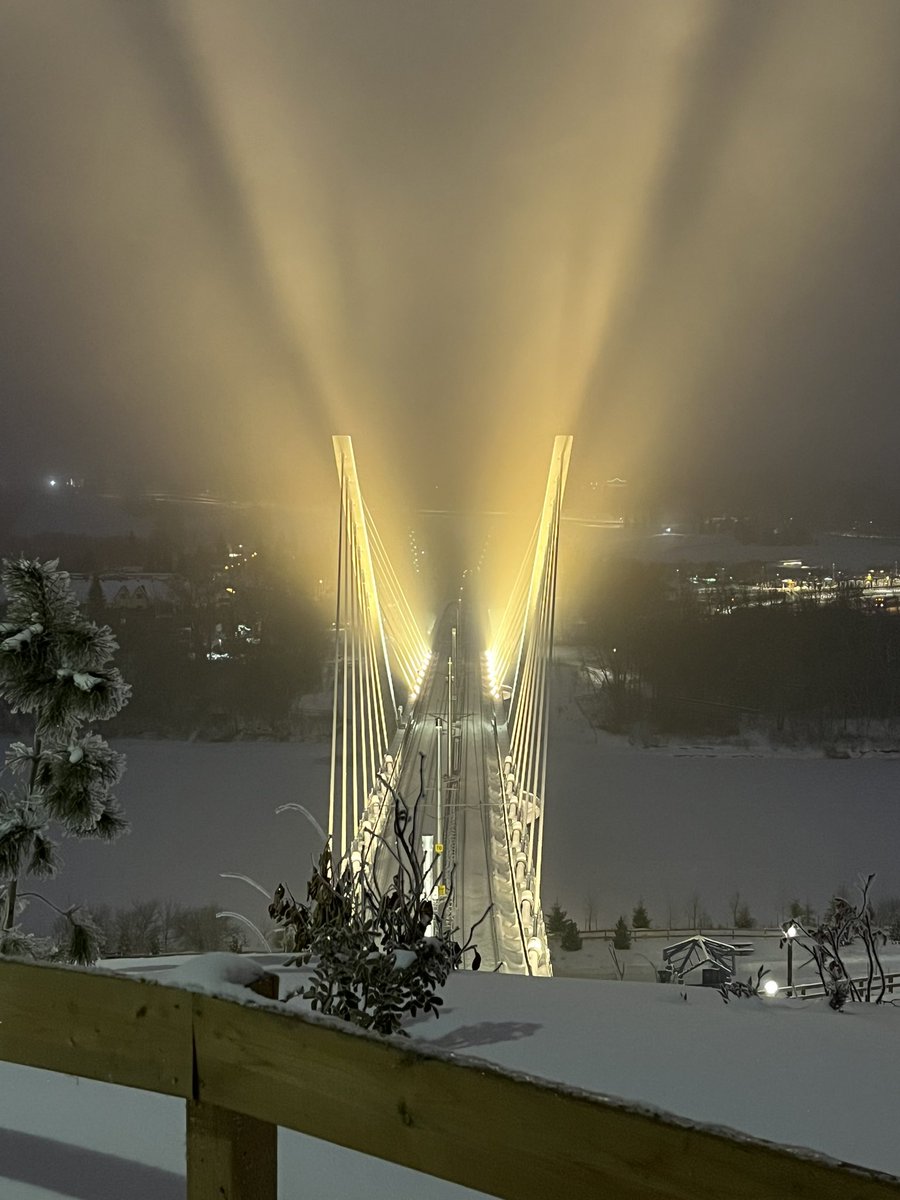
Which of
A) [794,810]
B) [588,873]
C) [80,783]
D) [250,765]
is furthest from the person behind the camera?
[250,765]

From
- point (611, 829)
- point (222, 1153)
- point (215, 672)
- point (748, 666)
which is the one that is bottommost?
point (611, 829)

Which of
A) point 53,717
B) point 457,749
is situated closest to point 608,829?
point 457,749

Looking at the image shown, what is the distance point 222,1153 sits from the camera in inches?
80.0

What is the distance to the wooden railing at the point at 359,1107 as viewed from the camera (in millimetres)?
1583

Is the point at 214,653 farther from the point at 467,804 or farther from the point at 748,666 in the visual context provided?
the point at 748,666

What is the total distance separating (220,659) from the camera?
5644 centimetres

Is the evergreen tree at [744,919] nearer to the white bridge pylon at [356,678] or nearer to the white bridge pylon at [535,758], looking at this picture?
the white bridge pylon at [535,758]

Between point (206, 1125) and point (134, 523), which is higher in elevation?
point (134, 523)

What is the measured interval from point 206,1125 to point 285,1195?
3.10 ft

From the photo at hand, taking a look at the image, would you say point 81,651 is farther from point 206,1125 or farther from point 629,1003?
point 206,1125

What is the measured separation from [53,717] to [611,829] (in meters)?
37.7

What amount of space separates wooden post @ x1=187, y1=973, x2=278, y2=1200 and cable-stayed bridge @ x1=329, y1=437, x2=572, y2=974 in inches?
121

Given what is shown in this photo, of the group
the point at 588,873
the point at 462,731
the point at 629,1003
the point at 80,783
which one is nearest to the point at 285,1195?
the point at 629,1003

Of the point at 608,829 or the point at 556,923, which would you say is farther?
the point at 608,829
